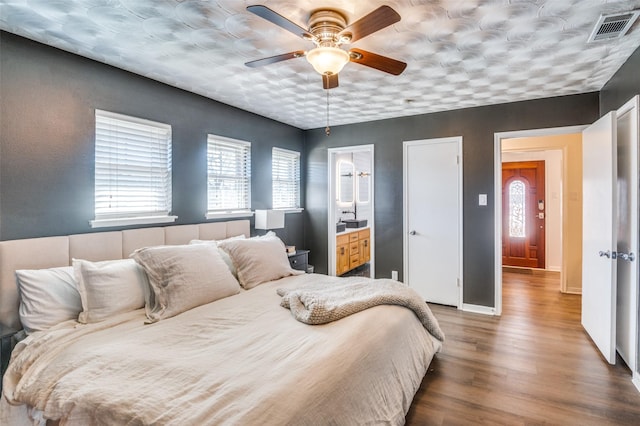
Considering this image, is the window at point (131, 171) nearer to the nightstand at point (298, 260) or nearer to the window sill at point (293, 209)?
the nightstand at point (298, 260)

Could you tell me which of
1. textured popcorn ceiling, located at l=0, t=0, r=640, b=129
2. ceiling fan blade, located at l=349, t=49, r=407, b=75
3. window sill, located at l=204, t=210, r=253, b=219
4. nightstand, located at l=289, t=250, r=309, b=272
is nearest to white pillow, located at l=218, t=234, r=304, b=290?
window sill, located at l=204, t=210, r=253, b=219

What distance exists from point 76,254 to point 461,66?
3508 mm

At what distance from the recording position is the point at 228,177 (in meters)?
3.98

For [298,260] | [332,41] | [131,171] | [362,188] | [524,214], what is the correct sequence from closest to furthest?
1. [332,41]
2. [131,171]
3. [298,260]
4. [524,214]
5. [362,188]

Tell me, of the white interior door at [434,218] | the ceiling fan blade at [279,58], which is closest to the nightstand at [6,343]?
the ceiling fan blade at [279,58]

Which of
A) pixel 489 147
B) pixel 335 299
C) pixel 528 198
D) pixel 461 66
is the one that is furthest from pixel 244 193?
pixel 528 198

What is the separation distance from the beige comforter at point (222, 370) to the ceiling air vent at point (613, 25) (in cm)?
235

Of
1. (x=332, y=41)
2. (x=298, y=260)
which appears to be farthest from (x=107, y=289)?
(x=298, y=260)

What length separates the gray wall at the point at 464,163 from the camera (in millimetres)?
3809

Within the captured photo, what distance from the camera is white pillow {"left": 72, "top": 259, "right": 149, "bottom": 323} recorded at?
209 centimetres

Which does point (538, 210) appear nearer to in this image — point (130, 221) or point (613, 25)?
point (613, 25)

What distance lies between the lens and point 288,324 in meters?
2.00

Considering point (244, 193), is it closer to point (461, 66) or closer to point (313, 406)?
point (461, 66)

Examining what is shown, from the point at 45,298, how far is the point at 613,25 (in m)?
4.09
